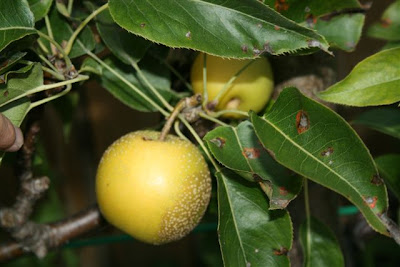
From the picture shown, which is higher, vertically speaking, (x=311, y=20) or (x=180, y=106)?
(x=311, y=20)

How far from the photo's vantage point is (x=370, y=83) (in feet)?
1.86

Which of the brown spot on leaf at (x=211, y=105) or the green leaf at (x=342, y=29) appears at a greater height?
the green leaf at (x=342, y=29)

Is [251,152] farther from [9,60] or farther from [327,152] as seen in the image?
[9,60]

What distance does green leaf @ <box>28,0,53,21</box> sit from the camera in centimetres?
62

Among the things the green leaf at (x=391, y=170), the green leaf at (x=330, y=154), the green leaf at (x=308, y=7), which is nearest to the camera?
the green leaf at (x=330, y=154)

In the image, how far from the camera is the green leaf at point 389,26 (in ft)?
2.55

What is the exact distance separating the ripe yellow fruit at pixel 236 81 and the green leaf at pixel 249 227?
10 centimetres

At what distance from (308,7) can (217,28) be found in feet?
0.46

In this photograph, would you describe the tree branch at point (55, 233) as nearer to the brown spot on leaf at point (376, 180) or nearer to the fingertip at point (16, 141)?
the fingertip at point (16, 141)

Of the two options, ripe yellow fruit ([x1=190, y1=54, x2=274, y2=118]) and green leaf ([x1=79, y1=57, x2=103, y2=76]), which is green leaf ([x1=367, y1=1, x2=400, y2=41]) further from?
green leaf ([x1=79, y1=57, x2=103, y2=76])

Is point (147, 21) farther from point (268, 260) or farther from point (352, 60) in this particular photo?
point (352, 60)

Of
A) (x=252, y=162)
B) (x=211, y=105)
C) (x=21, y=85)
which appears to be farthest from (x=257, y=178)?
(x=21, y=85)

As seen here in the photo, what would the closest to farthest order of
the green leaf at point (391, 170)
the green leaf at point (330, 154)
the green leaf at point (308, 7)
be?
the green leaf at point (330, 154) < the green leaf at point (308, 7) < the green leaf at point (391, 170)

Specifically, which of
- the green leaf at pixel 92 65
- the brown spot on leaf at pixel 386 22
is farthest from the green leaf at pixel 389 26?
the green leaf at pixel 92 65
